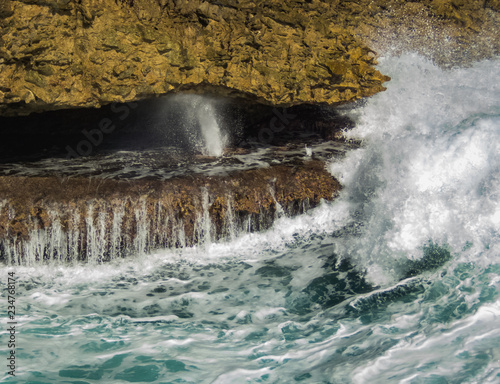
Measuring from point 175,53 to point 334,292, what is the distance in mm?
2819

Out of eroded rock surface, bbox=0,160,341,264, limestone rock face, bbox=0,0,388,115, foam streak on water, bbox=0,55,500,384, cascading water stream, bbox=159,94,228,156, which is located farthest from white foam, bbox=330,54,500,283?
cascading water stream, bbox=159,94,228,156

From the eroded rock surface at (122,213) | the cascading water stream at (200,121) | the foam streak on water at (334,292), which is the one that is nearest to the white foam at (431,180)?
the foam streak on water at (334,292)

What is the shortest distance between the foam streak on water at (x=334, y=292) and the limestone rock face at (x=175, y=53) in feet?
3.37

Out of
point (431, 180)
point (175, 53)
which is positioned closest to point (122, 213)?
point (175, 53)

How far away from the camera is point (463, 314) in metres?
2.82

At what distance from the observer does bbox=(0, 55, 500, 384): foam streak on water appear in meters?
2.59

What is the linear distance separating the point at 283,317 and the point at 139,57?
295 cm

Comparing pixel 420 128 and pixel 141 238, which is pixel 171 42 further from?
pixel 420 128

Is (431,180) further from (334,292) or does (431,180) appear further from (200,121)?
(200,121)

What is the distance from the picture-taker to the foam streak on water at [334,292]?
2.59 m

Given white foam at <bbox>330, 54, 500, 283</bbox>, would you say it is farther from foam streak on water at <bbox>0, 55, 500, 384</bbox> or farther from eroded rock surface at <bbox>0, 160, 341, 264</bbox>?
eroded rock surface at <bbox>0, 160, 341, 264</bbox>

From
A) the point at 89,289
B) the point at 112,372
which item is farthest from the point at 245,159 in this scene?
the point at 112,372

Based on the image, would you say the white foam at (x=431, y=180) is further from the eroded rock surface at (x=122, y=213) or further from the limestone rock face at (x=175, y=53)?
the limestone rock face at (x=175, y=53)

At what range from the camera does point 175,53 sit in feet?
16.1
